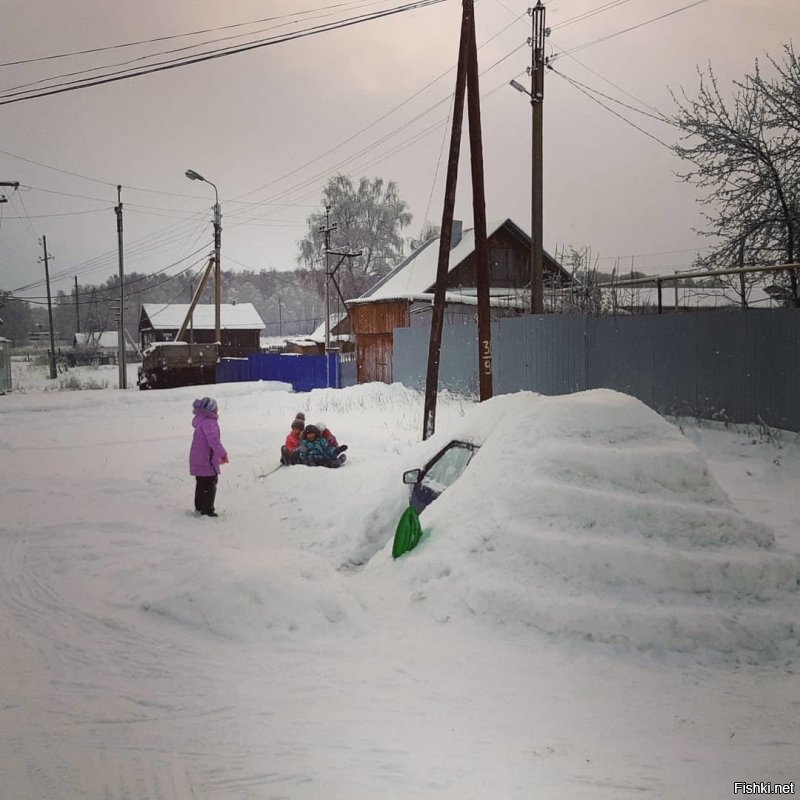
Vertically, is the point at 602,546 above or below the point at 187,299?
below

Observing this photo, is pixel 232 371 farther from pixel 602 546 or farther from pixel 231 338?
pixel 602 546

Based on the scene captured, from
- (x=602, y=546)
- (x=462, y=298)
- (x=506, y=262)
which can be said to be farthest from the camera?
(x=506, y=262)

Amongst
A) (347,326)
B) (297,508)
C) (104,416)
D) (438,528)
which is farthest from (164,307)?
(438,528)

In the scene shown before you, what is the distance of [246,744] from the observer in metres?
2.91

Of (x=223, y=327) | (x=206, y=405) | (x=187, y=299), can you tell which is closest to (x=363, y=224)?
(x=223, y=327)

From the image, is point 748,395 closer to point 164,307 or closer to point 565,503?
point 565,503

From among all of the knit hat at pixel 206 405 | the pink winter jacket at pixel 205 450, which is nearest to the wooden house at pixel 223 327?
the knit hat at pixel 206 405

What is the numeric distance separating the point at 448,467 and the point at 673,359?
6.34 metres

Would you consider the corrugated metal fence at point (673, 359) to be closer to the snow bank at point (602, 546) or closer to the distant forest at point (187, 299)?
the snow bank at point (602, 546)

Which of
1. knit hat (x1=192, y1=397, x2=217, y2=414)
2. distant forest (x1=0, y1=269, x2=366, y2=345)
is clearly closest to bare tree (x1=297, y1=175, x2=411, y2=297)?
knit hat (x1=192, y1=397, x2=217, y2=414)

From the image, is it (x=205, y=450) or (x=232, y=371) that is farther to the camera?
(x=232, y=371)

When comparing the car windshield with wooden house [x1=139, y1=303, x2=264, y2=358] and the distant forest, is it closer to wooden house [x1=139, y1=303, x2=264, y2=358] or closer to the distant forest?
wooden house [x1=139, y1=303, x2=264, y2=358]

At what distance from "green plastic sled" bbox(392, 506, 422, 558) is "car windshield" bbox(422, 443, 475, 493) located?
0.71 m

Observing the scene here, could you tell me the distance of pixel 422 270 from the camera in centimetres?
2511
